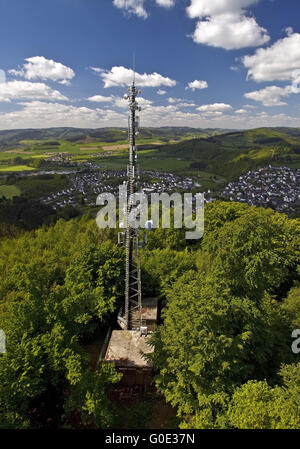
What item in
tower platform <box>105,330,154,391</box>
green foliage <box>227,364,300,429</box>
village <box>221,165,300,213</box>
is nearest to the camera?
green foliage <box>227,364,300,429</box>

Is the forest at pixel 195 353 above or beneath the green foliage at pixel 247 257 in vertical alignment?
beneath

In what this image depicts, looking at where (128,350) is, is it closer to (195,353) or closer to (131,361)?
(131,361)

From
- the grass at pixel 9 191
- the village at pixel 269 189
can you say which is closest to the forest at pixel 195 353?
the village at pixel 269 189

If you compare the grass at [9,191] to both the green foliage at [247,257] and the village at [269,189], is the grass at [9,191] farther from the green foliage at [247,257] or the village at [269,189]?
the green foliage at [247,257]

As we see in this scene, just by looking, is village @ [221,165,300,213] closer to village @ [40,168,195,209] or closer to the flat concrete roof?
village @ [40,168,195,209]

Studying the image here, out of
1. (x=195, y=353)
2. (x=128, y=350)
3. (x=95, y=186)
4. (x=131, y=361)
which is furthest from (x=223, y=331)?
(x=95, y=186)

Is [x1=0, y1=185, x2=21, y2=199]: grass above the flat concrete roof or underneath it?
above

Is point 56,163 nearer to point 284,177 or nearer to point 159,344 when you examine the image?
point 284,177

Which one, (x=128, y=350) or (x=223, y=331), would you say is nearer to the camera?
(x=223, y=331)

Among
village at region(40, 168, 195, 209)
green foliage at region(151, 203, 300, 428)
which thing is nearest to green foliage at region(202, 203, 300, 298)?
green foliage at region(151, 203, 300, 428)
